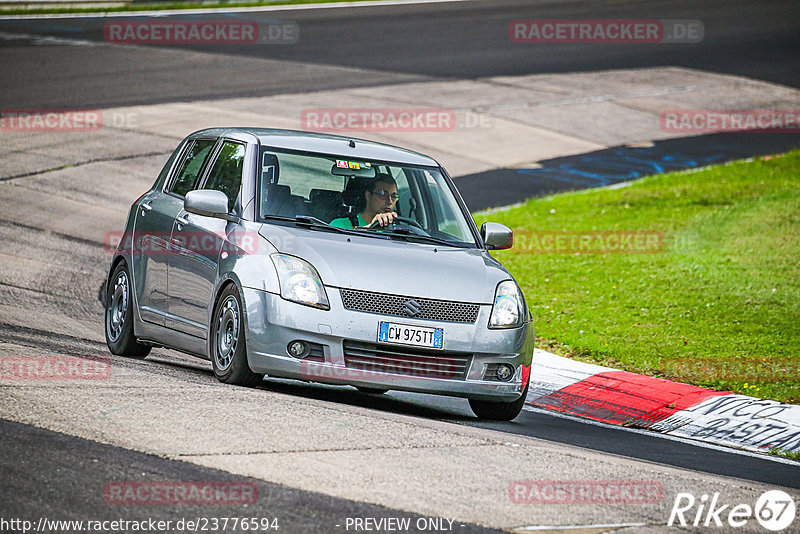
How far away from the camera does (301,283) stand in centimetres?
783

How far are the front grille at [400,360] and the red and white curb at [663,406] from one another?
215 centimetres

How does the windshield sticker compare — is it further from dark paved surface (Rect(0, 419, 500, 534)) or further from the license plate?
dark paved surface (Rect(0, 419, 500, 534))

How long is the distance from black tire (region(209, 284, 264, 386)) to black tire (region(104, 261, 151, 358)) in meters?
1.60

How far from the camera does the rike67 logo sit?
589 cm

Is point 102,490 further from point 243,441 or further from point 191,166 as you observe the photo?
point 191,166

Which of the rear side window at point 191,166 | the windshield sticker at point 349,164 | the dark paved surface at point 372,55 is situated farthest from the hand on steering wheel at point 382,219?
the dark paved surface at point 372,55

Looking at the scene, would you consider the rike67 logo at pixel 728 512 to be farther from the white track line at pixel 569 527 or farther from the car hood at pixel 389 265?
the car hood at pixel 389 265

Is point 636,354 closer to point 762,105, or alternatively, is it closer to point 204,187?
point 204,187

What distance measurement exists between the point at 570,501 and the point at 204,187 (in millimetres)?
4402

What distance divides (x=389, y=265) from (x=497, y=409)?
142cm

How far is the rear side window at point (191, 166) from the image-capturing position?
9.59 metres

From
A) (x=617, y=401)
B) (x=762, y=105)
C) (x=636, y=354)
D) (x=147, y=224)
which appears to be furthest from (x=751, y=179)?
(x=147, y=224)

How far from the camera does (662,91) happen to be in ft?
96.0

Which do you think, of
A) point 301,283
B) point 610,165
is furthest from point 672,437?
point 610,165
